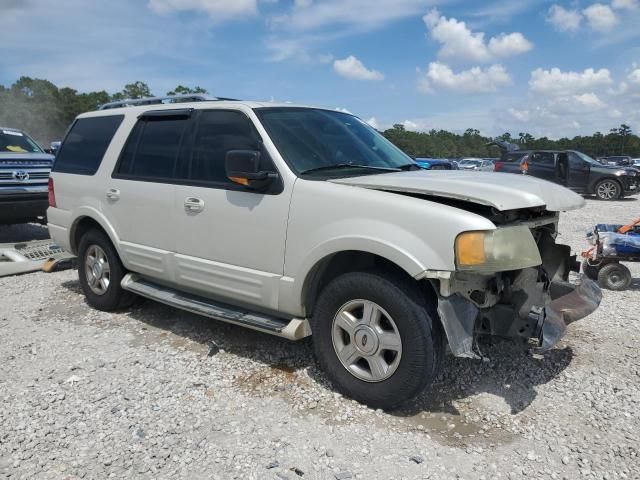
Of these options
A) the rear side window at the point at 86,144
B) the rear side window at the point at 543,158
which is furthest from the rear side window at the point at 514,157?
the rear side window at the point at 86,144

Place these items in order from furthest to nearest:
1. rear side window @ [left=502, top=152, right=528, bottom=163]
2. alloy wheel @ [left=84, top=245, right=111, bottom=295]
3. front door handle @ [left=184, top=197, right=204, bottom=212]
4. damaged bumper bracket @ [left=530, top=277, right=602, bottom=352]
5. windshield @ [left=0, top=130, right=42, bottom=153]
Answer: rear side window @ [left=502, top=152, right=528, bottom=163] → windshield @ [left=0, top=130, right=42, bottom=153] → alloy wheel @ [left=84, top=245, right=111, bottom=295] → front door handle @ [left=184, top=197, right=204, bottom=212] → damaged bumper bracket @ [left=530, top=277, right=602, bottom=352]

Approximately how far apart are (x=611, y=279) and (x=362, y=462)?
4.44m

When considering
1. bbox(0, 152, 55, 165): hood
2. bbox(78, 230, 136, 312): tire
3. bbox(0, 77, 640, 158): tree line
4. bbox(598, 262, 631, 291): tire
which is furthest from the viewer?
bbox(0, 77, 640, 158): tree line

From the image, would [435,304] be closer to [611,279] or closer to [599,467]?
[599,467]

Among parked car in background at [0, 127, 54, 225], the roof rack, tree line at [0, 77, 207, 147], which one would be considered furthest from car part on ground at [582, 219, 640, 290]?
tree line at [0, 77, 207, 147]

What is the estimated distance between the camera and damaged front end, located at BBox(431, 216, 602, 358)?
9.62 feet

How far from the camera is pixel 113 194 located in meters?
4.79

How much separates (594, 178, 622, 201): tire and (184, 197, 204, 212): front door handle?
16821 millimetres

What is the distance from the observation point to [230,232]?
12.6 ft

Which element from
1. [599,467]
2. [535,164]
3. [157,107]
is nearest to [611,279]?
[599,467]

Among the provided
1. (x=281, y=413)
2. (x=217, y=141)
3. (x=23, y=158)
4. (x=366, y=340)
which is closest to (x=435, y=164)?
(x=23, y=158)

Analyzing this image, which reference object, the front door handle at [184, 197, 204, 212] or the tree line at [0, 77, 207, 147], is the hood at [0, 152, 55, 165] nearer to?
the front door handle at [184, 197, 204, 212]

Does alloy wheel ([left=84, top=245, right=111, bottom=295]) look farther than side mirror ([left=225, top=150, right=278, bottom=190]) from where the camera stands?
Yes

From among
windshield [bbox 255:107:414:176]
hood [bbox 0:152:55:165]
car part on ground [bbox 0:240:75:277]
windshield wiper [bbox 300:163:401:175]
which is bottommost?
car part on ground [bbox 0:240:75:277]
